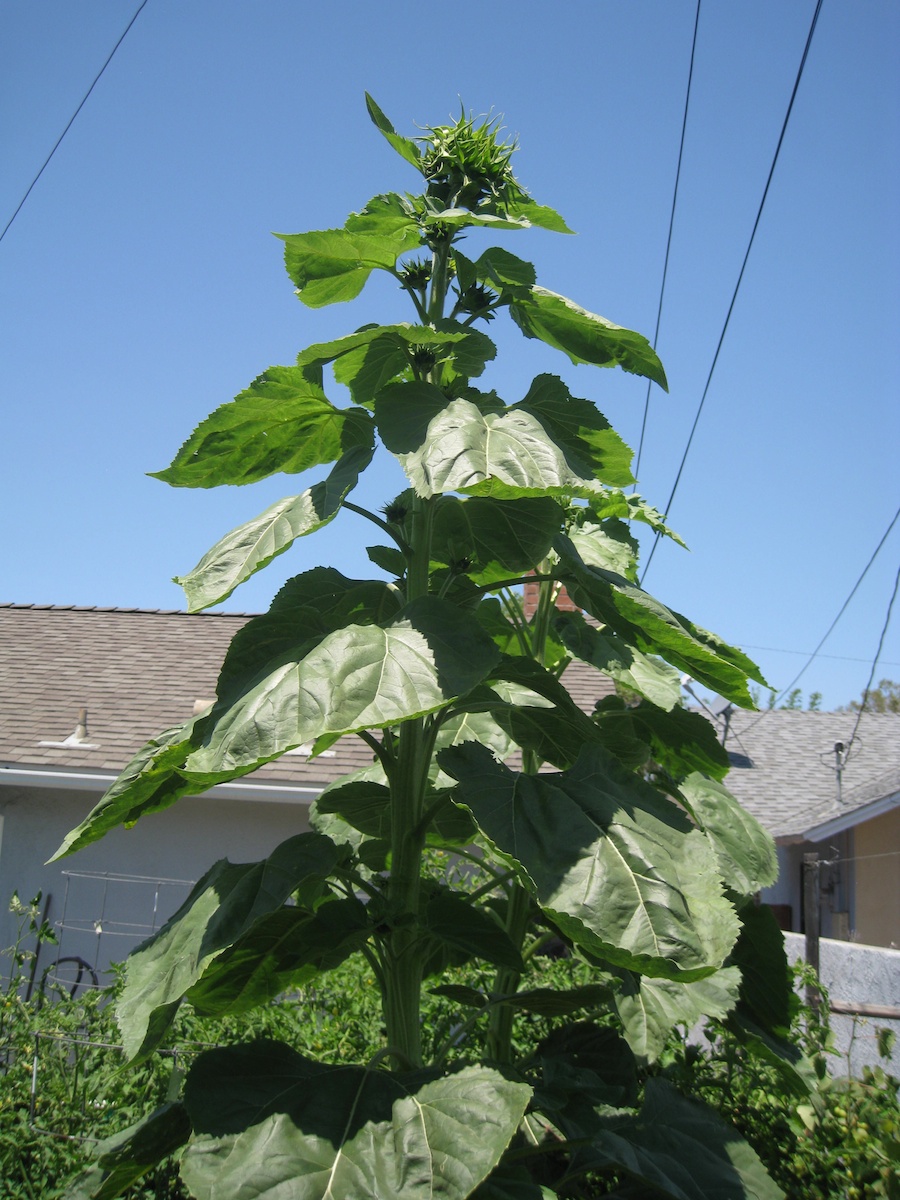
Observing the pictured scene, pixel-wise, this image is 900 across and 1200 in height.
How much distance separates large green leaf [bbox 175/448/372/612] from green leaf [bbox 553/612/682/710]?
701mm

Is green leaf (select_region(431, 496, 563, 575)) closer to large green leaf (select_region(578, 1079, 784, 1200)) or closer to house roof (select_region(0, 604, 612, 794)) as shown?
large green leaf (select_region(578, 1079, 784, 1200))

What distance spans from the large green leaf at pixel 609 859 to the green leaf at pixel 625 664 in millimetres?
275

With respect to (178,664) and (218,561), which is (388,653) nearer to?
(218,561)

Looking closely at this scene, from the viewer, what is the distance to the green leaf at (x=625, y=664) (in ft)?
7.70

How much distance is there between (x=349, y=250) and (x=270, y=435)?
0.45 meters

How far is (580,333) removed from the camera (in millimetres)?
2381

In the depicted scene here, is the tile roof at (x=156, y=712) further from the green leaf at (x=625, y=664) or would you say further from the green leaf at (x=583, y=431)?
the green leaf at (x=583, y=431)

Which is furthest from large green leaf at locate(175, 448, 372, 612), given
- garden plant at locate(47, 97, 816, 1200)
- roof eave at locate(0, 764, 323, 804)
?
roof eave at locate(0, 764, 323, 804)

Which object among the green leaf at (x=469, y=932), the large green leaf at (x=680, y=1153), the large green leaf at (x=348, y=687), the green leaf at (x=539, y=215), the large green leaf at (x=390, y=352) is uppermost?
the green leaf at (x=539, y=215)

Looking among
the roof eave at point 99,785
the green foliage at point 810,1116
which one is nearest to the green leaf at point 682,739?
the green foliage at point 810,1116

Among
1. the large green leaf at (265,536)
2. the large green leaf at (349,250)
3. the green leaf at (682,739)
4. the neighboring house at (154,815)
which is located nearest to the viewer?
the large green leaf at (265,536)

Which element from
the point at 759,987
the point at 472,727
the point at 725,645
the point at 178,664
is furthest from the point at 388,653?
the point at 178,664

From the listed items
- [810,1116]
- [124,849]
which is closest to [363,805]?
[810,1116]

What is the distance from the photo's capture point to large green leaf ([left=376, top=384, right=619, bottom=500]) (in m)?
1.80
